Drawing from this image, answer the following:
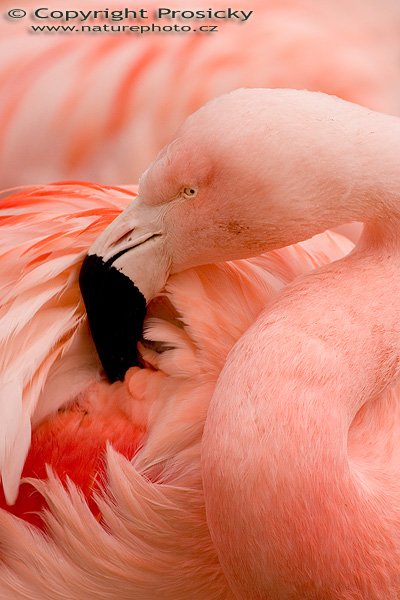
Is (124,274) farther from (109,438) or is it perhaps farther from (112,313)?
(109,438)

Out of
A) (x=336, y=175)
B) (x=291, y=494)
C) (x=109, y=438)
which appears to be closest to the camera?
(x=291, y=494)

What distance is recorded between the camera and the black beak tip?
1412mm

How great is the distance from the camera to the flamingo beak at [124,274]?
4.61ft

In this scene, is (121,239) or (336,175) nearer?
(336,175)

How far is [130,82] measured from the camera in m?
2.38

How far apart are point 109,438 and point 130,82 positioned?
1255 millimetres

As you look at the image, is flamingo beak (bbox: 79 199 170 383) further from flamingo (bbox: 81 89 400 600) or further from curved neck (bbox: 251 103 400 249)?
curved neck (bbox: 251 103 400 249)

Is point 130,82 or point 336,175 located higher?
point 130,82

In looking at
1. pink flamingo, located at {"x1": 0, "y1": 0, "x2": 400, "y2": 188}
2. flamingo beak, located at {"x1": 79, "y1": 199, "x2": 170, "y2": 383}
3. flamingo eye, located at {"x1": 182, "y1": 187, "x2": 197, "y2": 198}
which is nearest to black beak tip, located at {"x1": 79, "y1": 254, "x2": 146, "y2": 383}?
flamingo beak, located at {"x1": 79, "y1": 199, "x2": 170, "y2": 383}

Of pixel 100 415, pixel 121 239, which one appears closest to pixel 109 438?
pixel 100 415

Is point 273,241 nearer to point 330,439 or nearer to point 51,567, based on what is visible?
point 330,439

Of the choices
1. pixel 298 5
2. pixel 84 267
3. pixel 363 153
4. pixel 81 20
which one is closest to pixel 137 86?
pixel 81 20

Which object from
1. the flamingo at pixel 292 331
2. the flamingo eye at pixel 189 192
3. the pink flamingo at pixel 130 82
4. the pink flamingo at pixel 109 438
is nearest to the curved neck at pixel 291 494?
the flamingo at pixel 292 331

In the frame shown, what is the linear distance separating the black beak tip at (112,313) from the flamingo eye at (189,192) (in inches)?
6.3
